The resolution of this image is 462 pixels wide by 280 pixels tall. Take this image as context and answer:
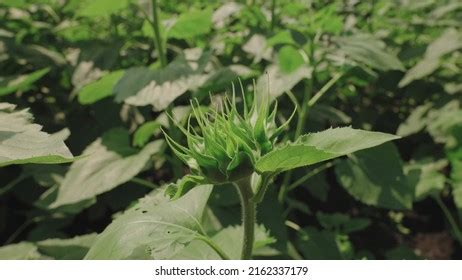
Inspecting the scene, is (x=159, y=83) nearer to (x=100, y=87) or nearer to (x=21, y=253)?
(x=100, y=87)

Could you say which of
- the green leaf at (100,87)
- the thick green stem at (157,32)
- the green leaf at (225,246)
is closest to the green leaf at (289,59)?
the thick green stem at (157,32)

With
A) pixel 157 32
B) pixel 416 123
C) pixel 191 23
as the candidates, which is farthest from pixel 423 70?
pixel 157 32

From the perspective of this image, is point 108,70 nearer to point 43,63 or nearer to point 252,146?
point 43,63

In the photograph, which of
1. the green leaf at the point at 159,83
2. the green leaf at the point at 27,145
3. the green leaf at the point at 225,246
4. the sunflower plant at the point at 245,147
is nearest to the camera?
the green leaf at the point at 27,145

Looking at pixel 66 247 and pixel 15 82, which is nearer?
pixel 66 247

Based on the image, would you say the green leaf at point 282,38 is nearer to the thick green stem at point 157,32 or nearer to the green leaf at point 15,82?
the thick green stem at point 157,32

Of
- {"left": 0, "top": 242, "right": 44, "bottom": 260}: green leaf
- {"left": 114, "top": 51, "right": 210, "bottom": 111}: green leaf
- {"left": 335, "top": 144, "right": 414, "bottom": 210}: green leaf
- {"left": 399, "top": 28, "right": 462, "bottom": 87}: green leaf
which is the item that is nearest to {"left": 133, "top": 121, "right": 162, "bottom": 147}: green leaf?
{"left": 114, "top": 51, "right": 210, "bottom": 111}: green leaf
